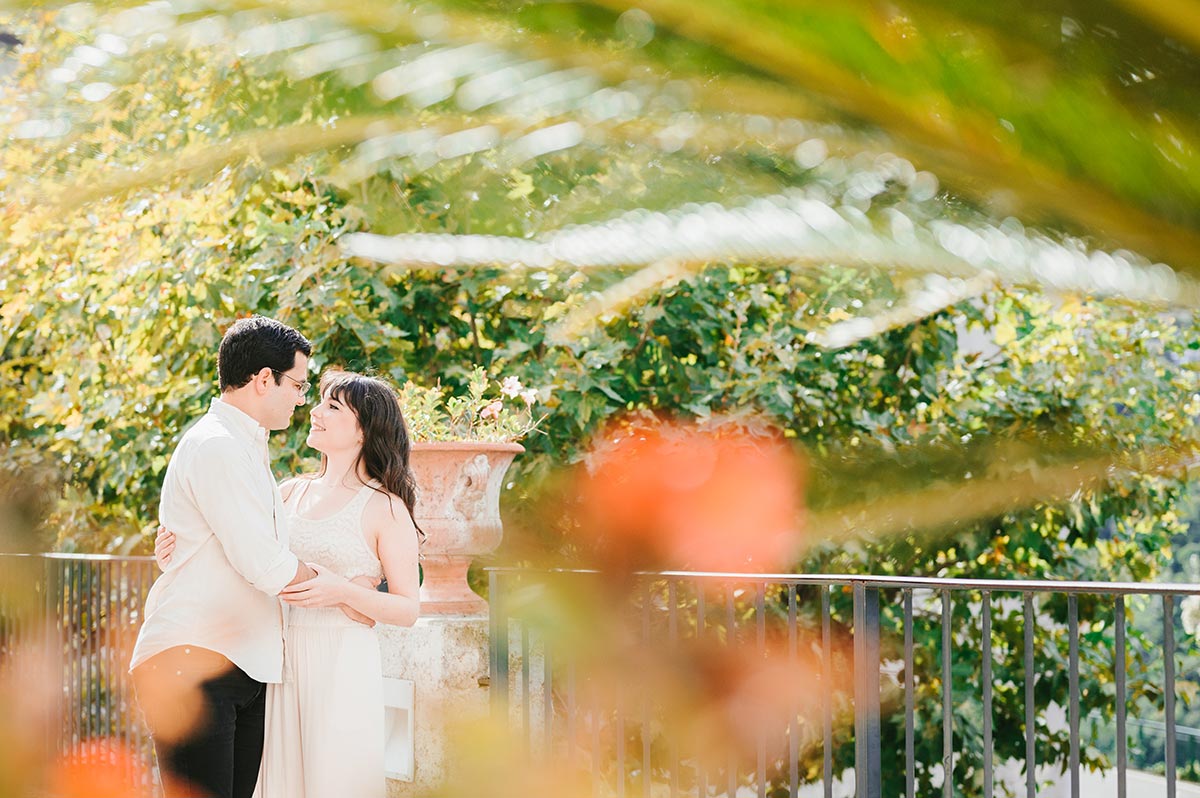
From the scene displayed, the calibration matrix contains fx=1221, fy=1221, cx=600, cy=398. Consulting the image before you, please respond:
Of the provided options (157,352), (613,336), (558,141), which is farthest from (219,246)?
(558,141)

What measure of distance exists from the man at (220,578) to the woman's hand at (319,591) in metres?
0.03

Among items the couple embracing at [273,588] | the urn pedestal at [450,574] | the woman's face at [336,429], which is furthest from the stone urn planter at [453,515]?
the woman's face at [336,429]

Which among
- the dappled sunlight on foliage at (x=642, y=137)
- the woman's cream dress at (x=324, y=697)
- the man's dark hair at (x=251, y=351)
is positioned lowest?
the woman's cream dress at (x=324, y=697)

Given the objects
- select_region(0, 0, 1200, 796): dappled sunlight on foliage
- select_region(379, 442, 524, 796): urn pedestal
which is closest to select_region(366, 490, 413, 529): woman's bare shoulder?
select_region(0, 0, 1200, 796): dappled sunlight on foliage

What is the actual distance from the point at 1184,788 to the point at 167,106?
12.9 m

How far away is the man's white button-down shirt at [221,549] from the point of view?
2.73 metres

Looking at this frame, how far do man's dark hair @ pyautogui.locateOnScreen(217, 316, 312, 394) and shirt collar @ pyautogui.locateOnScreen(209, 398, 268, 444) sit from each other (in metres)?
0.06

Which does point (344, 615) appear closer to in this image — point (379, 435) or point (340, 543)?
point (340, 543)

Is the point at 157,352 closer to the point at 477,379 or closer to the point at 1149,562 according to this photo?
the point at 477,379

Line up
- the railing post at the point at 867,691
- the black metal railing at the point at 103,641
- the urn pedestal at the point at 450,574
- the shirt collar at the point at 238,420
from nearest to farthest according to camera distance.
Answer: the shirt collar at the point at 238,420, the railing post at the point at 867,691, the urn pedestal at the point at 450,574, the black metal railing at the point at 103,641

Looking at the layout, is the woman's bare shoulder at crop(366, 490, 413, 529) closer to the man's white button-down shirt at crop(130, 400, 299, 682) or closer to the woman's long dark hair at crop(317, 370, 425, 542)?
the woman's long dark hair at crop(317, 370, 425, 542)

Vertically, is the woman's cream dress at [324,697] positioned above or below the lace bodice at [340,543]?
→ below

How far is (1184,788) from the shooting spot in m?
11.7

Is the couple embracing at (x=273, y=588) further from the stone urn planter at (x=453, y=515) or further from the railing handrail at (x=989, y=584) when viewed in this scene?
the stone urn planter at (x=453, y=515)
